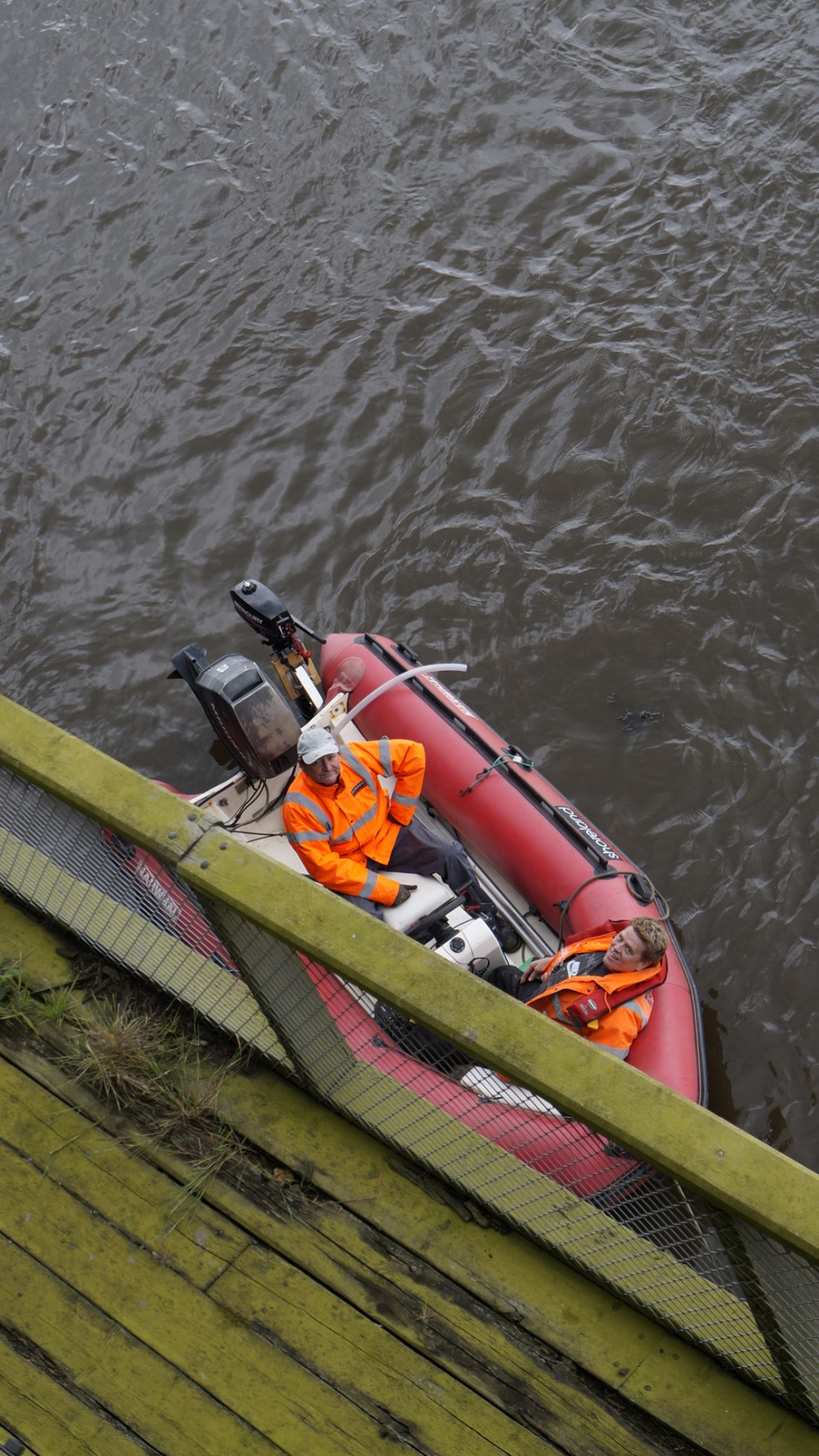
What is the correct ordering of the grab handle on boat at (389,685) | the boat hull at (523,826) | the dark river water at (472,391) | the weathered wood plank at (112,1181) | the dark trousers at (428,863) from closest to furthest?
the weathered wood plank at (112,1181) < the boat hull at (523,826) < the dark trousers at (428,863) < the grab handle on boat at (389,685) < the dark river water at (472,391)

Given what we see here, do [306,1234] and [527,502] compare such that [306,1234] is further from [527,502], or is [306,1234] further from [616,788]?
[527,502]

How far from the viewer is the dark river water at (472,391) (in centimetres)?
591

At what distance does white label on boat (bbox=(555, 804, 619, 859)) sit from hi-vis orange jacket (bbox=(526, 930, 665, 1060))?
813 mm

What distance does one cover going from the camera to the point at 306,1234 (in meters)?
2.50

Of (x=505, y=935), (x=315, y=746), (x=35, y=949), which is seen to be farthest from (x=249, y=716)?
(x=35, y=949)

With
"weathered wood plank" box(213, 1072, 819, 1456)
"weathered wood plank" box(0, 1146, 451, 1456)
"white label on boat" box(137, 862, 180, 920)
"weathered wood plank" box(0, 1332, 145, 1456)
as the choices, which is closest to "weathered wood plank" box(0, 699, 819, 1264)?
"white label on boat" box(137, 862, 180, 920)

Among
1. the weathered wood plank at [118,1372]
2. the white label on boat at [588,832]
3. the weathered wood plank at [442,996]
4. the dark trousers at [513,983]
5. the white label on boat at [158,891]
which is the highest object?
the weathered wood plank at [442,996]

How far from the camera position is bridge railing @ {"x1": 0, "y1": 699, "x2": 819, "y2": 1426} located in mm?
1797

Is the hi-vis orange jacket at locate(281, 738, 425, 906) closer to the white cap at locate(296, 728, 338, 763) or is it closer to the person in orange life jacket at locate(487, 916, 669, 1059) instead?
the white cap at locate(296, 728, 338, 763)

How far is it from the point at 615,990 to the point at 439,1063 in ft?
6.76

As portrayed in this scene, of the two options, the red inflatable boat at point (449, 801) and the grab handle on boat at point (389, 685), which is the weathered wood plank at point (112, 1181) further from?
the grab handle on boat at point (389, 685)

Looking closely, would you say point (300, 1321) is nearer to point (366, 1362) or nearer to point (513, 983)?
point (366, 1362)

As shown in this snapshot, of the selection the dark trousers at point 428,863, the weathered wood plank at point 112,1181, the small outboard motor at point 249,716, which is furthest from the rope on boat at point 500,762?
the weathered wood plank at point 112,1181

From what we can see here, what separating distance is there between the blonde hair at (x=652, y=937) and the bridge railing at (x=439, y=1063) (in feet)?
5.60
